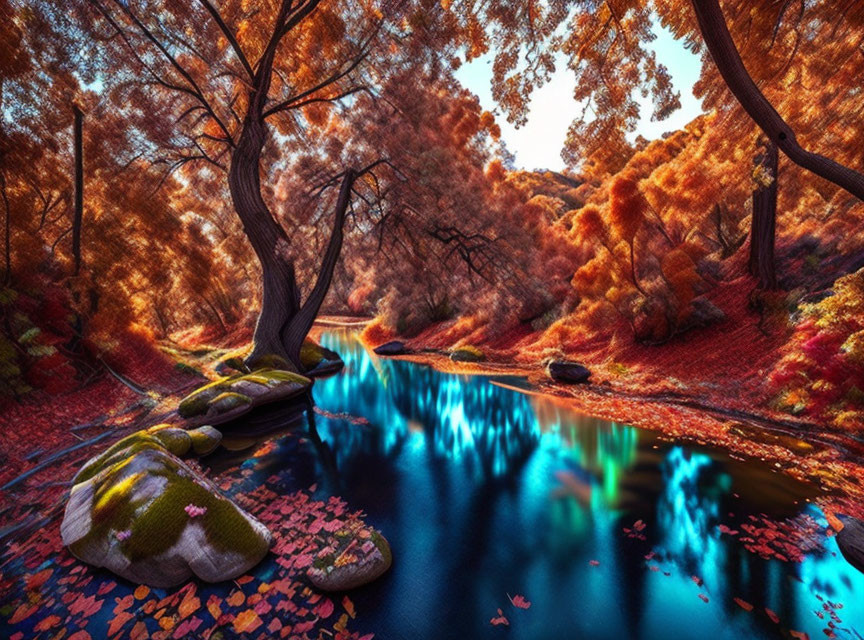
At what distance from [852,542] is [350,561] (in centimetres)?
589

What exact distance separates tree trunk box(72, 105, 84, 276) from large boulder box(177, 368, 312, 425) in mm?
4912

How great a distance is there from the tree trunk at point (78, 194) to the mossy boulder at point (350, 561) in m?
10.9

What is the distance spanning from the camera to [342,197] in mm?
13836

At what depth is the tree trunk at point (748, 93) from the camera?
4.55 metres

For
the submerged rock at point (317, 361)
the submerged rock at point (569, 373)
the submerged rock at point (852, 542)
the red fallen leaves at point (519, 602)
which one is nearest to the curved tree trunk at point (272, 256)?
the submerged rock at point (317, 361)

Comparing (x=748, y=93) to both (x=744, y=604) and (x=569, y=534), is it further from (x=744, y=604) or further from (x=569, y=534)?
(x=569, y=534)

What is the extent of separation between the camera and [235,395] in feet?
30.3

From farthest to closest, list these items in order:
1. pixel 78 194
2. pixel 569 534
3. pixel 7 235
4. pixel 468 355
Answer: pixel 468 355 → pixel 78 194 → pixel 7 235 → pixel 569 534

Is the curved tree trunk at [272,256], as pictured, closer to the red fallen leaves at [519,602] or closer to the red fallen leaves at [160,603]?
the red fallen leaves at [160,603]

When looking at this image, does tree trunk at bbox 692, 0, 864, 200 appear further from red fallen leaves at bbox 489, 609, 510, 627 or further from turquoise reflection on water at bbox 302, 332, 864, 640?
red fallen leaves at bbox 489, 609, 510, 627

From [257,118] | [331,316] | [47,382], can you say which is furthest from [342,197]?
[331,316]

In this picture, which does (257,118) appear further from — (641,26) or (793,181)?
(793,181)

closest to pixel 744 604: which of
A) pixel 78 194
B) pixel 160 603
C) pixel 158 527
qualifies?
pixel 160 603

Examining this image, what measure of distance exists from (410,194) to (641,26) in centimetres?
881
